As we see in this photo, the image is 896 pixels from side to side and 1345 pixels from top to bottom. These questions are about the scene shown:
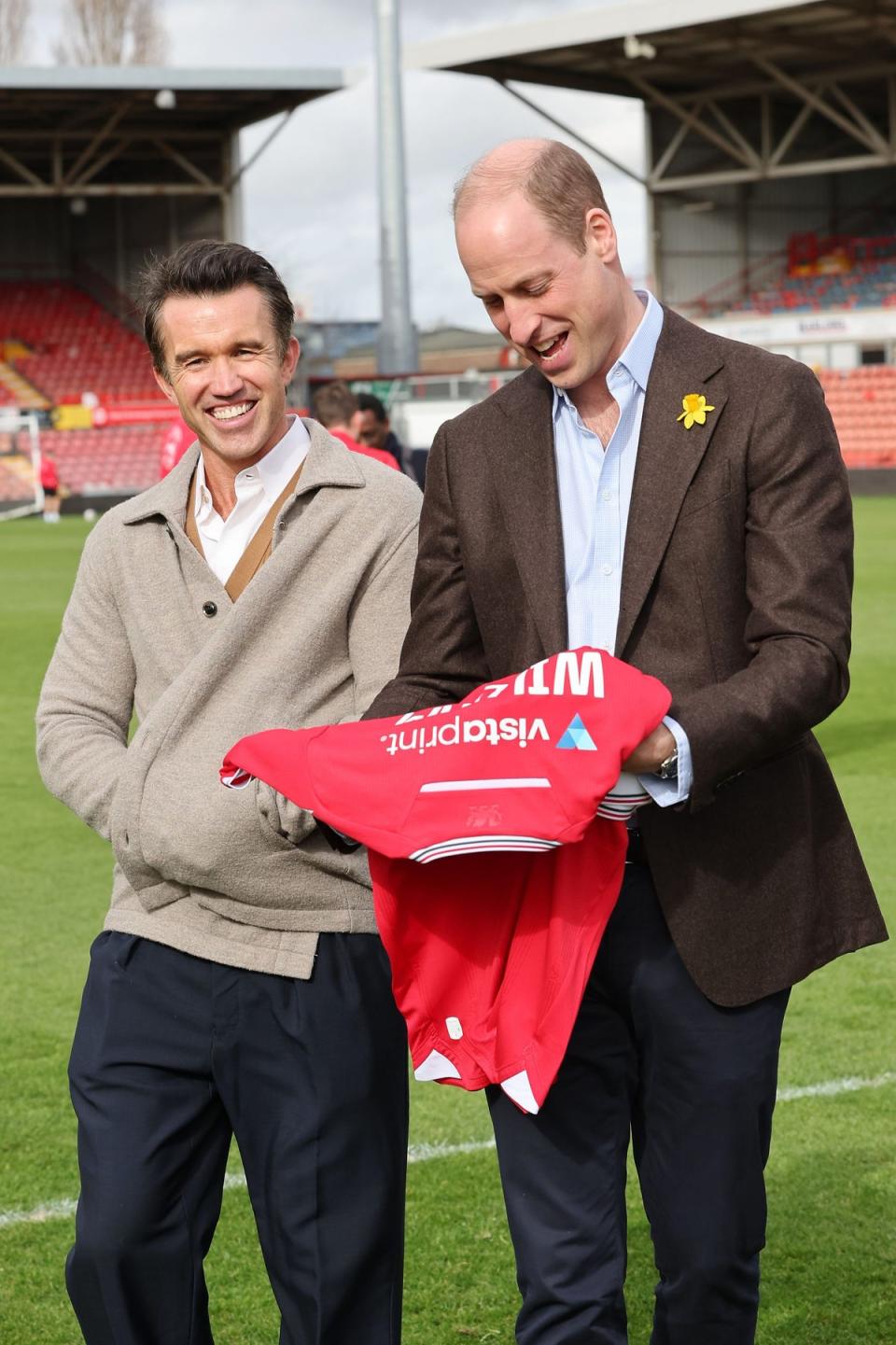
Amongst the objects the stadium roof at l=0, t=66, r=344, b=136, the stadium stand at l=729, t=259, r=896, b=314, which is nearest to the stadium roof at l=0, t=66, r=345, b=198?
the stadium roof at l=0, t=66, r=344, b=136

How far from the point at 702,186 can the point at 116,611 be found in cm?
4216

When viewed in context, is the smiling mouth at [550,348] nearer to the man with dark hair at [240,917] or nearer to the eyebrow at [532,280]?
the eyebrow at [532,280]

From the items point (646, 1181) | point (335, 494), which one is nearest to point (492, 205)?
point (335, 494)

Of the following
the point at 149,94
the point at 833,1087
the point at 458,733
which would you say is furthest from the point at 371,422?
the point at 149,94

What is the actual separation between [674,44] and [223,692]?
36.7 m

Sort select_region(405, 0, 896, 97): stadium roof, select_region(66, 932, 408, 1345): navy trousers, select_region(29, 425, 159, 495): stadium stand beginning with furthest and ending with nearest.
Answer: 1. select_region(29, 425, 159, 495): stadium stand
2. select_region(405, 0, 896, 97): stadium roof
3. select_region(66, 932, 408, 1345): navy trousers

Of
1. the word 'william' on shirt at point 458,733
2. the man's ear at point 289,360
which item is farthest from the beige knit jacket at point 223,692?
the word 'william' on shirt at point 458,733

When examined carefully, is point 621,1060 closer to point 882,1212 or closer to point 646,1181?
point 646,1181

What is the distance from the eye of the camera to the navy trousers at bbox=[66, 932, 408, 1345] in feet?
8.60

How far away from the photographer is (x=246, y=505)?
281 centimetres

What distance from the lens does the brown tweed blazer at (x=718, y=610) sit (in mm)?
2391

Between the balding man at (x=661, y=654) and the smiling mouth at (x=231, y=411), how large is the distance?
287 mm

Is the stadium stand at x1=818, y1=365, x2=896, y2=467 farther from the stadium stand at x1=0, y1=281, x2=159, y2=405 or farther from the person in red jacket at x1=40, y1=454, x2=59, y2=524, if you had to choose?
the stadium stand at x1=0, y1=281, x2=159, y2=405

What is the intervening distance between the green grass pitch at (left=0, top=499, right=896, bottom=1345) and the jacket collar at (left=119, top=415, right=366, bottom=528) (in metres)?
1.64
